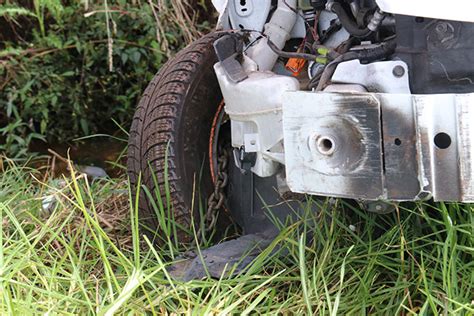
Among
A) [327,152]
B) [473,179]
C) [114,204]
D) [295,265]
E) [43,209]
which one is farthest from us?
[114,204]

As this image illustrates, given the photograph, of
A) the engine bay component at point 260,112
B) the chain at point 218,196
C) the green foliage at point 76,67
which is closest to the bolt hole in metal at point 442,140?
the engine bay component at point 260,112

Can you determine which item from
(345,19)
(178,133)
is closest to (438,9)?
(345,19)

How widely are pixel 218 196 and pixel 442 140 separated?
1.21 meters

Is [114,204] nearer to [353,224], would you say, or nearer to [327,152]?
[353,224]

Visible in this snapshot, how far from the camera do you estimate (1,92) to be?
5.52 m

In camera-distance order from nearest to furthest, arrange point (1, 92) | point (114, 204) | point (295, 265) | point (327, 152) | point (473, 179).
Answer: point (473, 179) → point (327, 152) → point (295, 265) → point (114, 204) → point (1, 92)

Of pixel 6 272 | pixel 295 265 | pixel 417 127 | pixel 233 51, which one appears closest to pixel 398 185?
pixel 417 127

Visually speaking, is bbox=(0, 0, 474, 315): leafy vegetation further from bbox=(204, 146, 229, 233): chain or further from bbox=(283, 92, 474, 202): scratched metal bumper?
bbox=(283, 92, 474, 202): scratched metal bumper

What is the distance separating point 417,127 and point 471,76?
276mm

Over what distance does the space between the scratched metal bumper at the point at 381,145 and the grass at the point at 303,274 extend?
26 centimetres

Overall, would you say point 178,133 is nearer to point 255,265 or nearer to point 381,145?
point 255,265

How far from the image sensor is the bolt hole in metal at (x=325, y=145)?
2.12 meters

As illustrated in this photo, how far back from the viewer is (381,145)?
81.5 inches

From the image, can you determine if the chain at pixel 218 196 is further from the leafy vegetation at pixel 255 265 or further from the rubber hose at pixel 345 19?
the rubber hose at pixel 345 19
